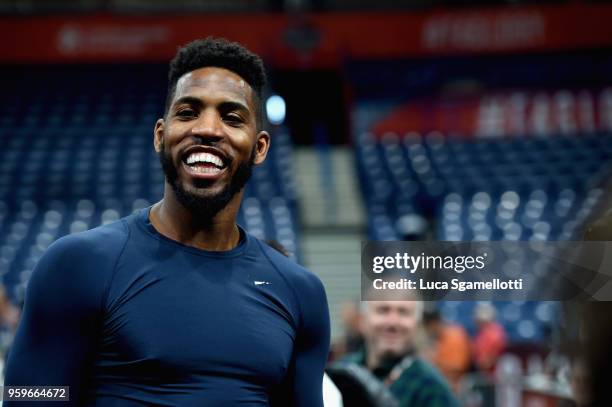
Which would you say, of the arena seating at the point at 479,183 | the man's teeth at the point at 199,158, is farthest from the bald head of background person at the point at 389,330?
the arena seating at the point at 479,183

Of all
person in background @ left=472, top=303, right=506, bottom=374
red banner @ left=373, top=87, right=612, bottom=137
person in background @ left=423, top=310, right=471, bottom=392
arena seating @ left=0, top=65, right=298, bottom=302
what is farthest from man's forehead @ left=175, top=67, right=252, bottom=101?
red banner @ left=373, top=87, right=612, bottom=137

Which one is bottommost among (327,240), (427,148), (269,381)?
(269,381)

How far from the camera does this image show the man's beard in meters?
1.95

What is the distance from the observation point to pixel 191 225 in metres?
1.98

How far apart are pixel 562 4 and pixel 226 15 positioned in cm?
559

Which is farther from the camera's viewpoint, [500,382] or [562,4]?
[562,4]

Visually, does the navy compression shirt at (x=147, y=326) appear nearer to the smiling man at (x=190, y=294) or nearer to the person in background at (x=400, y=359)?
the smiling man at (x=190, y=294)

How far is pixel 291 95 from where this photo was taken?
16812mm

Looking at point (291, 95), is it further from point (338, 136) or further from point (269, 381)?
point (269, 381)

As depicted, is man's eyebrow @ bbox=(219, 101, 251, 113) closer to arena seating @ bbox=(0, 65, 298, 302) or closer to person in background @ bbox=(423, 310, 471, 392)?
person in background @ bbox=(423, 310, 471, 392)

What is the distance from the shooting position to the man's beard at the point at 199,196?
76.6 inches

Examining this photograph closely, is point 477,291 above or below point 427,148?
below

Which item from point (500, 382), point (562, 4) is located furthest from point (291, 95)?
point (500, 382)

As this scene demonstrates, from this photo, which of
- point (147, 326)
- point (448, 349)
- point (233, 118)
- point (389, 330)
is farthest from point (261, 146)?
point (448, 349)
